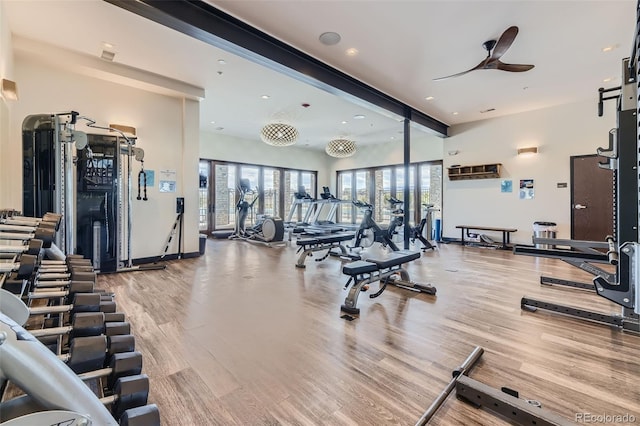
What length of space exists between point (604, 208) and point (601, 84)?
2.54 meters

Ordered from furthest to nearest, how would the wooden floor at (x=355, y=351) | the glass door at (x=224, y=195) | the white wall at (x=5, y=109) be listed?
the glass door at (x=224, y=195)
the white wall at (x=5, y=109)
the wooden floor at (x=355, y=351)

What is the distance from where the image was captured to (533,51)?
4.09m

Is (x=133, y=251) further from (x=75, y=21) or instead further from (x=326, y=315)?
(x=326, y=315)

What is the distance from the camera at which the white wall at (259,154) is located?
354 inches

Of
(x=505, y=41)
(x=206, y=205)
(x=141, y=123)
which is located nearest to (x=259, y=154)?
(x=206, y=205)

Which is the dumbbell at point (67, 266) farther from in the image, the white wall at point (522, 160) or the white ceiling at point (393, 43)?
the white wall at point (522, 160)

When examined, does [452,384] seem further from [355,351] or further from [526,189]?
[526,189]

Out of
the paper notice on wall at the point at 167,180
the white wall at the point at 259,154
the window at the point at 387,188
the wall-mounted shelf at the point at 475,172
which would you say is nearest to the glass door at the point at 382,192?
the window at the point at 387,188

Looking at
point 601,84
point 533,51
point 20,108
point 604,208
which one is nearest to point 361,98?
point 533,51

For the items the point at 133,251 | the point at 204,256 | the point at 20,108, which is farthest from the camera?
the point at 204,256

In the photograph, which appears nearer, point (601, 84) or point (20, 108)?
point (20, 108)

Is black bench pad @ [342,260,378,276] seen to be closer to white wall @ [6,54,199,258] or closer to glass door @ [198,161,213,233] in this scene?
A: white wall @ [6,54,199,258]

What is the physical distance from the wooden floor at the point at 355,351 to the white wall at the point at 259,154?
5881mm

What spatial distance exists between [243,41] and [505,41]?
3.08 meters
